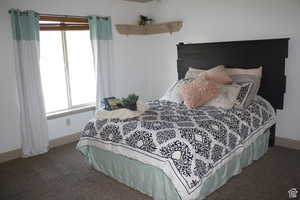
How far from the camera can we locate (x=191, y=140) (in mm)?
2217

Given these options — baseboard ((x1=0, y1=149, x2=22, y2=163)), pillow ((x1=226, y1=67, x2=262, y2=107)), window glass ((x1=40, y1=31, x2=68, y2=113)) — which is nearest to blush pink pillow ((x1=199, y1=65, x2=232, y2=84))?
pillow ((x1=226, y1=67, x2=262, y2=107))

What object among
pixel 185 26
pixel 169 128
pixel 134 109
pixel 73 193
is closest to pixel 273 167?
pixel 169 128

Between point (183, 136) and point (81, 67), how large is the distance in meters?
2.64

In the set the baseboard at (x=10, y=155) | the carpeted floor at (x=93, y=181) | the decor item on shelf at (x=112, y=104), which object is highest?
the decor item on shelf at (x=112, y=104)

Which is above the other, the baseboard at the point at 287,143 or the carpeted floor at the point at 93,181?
the baseboard at the point at 287,143

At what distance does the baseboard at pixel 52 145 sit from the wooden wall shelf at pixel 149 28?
6.71 ft

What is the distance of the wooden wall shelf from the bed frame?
65cm

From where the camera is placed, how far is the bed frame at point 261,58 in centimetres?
334

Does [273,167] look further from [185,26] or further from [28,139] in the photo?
[28,139]

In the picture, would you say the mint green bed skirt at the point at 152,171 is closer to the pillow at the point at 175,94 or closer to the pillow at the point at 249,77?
the pillow at the point at 249,77

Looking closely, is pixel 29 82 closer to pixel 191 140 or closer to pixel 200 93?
pixel 200 93

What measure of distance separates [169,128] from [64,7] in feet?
8.64

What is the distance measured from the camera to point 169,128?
2.40 metres

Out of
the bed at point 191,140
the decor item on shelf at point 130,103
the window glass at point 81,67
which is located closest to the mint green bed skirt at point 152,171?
the bed at point 191,140
